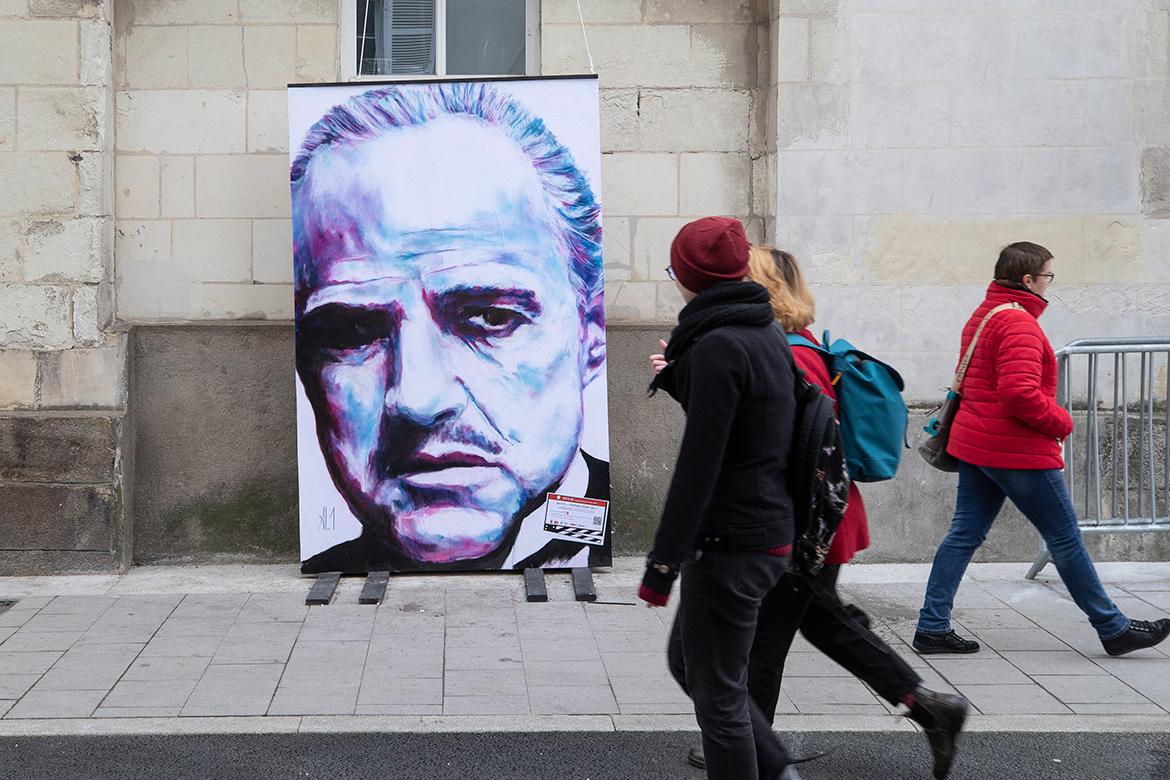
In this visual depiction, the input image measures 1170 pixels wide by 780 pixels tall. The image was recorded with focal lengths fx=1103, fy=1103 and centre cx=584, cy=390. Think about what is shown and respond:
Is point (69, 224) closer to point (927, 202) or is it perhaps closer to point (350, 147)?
point (350, 147)

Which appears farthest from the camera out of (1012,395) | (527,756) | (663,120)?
(663,120)

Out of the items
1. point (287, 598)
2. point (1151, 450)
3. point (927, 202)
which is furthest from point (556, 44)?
point (1151, 450)

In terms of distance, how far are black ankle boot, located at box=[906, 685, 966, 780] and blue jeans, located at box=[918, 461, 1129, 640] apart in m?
1.37

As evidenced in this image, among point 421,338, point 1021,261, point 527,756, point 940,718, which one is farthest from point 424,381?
point 940,718

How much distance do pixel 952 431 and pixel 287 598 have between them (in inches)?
130

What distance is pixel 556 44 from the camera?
6.39m

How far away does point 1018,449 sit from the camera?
452 cm

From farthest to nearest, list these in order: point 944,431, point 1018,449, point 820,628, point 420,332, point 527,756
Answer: point 420,332 < point 944,431 < point 1018,449 < point 527,756 < point 820,628

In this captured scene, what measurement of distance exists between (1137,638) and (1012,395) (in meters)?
1.17

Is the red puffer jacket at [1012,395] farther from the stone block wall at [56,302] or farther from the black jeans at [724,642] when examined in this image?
the stone block wall at [56,302]

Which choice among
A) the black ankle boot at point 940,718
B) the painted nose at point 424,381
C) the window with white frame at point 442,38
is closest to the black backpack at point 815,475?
the black ankle boot at point 940,718

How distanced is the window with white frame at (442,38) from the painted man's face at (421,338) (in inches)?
35.3

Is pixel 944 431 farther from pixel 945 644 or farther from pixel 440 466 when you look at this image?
pixel 440 466

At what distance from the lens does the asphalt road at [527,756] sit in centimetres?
355
